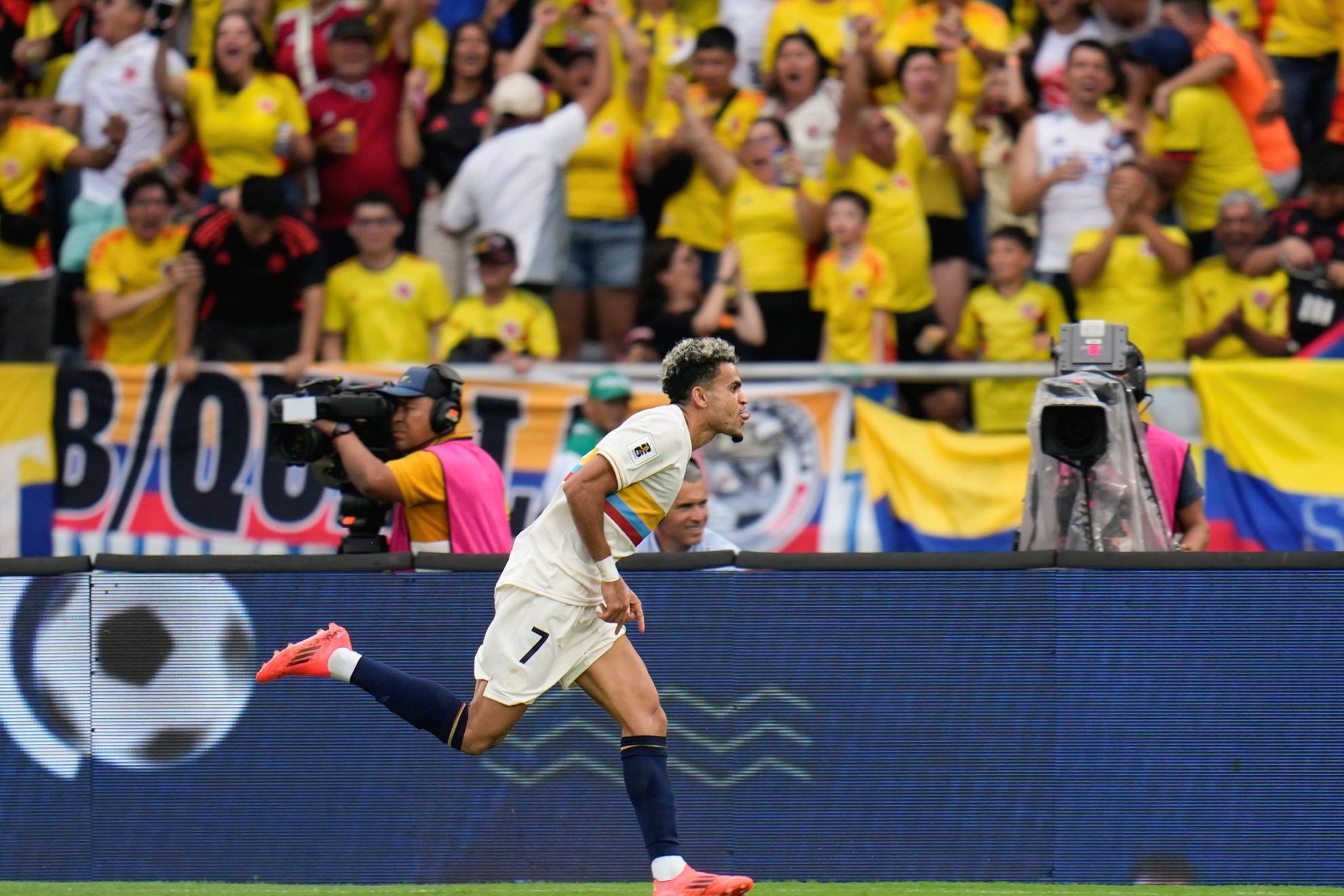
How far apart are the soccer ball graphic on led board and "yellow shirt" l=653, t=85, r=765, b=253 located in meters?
4.58

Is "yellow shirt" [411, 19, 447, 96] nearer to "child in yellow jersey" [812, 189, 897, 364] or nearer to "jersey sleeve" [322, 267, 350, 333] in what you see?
"jersey sleeve" [322, 267, 350, 333]

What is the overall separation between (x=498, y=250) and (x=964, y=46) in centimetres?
286

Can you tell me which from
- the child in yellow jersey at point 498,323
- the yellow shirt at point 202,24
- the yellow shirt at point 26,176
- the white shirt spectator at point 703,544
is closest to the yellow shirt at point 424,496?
the white shirt spectator at point 703,544

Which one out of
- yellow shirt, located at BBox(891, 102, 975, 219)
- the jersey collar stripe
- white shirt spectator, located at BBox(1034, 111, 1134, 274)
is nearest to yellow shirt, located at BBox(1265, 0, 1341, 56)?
white shirt spectator, located at BBox(1034, 111, 1134, 274)

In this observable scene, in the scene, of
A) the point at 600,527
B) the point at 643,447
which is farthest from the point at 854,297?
the point at 600,527

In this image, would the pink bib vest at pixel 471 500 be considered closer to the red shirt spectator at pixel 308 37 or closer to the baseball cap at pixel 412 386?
the baseball cap at pixel 412 386

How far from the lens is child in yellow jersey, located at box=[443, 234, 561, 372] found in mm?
10289

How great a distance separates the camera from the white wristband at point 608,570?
562 centimetres

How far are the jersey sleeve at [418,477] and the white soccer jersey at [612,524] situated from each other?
1067 millimetres

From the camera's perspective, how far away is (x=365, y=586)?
6805mm

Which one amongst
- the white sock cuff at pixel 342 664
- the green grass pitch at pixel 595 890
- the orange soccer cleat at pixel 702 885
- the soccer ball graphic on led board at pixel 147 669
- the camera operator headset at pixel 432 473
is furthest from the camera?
the camera operator headset at pixel 432 473

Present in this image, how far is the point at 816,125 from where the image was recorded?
10633 mm

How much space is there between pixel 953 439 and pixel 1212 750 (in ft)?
11.9

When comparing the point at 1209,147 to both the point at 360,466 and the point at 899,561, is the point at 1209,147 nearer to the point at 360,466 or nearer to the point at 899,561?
the point at 899,561
